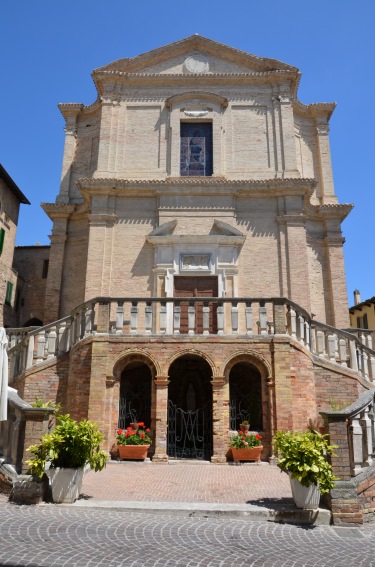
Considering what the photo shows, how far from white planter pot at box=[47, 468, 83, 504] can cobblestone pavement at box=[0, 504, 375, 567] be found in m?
0.31

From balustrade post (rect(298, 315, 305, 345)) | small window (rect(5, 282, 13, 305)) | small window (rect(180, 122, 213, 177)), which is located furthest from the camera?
small window (rect(5, 282, 13, 305))

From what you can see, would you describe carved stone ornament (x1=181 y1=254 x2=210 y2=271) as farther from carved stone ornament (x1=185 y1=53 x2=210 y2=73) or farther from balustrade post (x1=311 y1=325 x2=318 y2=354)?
carved stone ornament (x1=185 y1=53 x2=210 y2=73)

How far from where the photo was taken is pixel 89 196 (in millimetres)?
19359

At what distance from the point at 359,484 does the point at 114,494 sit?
3933mm

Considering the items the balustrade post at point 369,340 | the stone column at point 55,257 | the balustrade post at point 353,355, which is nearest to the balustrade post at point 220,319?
the balustrade post at point 353,355

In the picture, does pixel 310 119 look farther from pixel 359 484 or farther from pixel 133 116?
pixel 359 484

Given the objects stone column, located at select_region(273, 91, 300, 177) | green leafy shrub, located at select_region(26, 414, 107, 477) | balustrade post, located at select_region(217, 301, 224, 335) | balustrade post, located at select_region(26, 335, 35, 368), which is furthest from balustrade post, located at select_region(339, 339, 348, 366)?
stone column, located at select_region(273, 91, 300, 177)

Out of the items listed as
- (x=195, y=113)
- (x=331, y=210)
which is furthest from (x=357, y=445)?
(x=195, y=113)

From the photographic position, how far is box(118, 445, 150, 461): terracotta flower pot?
1073cm

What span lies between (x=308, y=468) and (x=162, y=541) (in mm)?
2390

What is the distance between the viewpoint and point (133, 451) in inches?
424

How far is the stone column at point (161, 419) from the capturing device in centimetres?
1084

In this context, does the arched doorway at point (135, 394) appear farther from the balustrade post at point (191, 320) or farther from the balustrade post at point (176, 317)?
the balustrade post at point (191, 320)

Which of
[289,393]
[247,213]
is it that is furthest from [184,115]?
[289,393]
